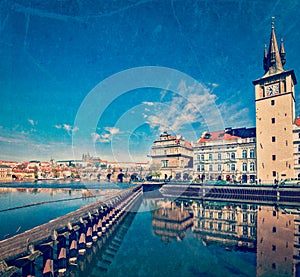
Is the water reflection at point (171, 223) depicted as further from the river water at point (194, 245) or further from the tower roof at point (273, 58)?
the tower roof at point (273, 58)

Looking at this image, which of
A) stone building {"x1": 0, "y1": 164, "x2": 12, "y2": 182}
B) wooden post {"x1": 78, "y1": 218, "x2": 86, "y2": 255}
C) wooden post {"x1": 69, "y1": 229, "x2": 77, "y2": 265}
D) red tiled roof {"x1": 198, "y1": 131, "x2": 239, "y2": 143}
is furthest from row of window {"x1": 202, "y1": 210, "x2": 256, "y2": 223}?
stone building {"x1": 0, "y1": 164, "x2": 12, "y2": 182}

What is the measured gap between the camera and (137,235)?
2022cm

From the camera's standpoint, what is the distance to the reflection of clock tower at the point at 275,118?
41312mm

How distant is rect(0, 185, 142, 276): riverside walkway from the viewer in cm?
859

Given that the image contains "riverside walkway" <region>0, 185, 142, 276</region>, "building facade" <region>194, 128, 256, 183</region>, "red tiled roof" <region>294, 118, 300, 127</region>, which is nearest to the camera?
"riverside walkway" <region>0, 185, 142, 276</region>

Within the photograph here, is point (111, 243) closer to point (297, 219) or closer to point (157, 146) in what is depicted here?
point (297, 219)

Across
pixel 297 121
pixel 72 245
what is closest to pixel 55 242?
pixel 72 245

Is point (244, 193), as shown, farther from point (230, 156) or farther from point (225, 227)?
point (225, 227)

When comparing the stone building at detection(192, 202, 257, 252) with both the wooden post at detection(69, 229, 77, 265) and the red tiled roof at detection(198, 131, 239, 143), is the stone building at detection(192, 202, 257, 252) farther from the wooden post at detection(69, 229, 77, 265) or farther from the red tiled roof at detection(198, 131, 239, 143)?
the red tiled roof at detection(198, 131, 239, 143)

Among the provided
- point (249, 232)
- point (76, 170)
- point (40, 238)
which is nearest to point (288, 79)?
point (249, 232)

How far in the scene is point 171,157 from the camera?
64.8 meters

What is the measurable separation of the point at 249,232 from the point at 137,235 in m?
10.2

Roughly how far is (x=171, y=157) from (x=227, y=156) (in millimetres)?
18475

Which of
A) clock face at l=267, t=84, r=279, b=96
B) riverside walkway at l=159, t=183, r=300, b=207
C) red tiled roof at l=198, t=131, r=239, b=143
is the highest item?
clock face at l=267, t=84, r=279, b=96
